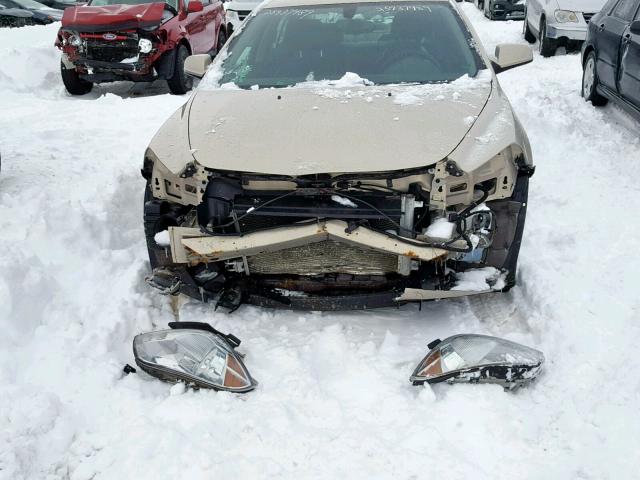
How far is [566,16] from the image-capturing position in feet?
35.1

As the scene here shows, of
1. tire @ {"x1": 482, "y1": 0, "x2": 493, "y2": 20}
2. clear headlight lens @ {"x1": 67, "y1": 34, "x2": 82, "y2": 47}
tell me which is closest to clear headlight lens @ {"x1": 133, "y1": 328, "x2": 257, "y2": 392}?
clear headlight lens @ {"x1": 67, "y1": 34, "x2": 82, "y2": 47}

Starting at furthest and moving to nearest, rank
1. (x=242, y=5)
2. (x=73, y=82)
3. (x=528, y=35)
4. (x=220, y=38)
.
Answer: (x=242, y=5), (x=528, y=35), (x=220, y=38), (x=73, y=82)

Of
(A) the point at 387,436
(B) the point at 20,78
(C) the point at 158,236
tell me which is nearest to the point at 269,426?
(A) the point at 387,436

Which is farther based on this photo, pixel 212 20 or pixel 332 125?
pixel 212 20

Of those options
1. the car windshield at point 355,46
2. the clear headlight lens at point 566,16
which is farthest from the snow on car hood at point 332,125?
the clear headlight lens at point 566,16

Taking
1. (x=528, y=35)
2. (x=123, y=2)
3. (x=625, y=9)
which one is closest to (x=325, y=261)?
(x=625, y=9)

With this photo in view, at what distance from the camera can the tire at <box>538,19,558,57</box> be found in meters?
10.8

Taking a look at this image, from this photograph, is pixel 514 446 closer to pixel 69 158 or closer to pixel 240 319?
pixel 240 319

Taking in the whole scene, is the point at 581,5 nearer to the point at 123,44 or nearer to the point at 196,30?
the point at 196,30

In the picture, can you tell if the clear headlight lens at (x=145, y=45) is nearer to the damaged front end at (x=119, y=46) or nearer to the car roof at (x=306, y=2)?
the damaged front end at (x=119, y=46)

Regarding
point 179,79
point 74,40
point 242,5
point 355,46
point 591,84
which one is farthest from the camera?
point 242,5

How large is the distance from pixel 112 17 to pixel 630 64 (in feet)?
21.4

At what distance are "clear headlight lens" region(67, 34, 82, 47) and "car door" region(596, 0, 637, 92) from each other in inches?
268

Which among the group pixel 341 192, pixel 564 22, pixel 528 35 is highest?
pixel 341 192
